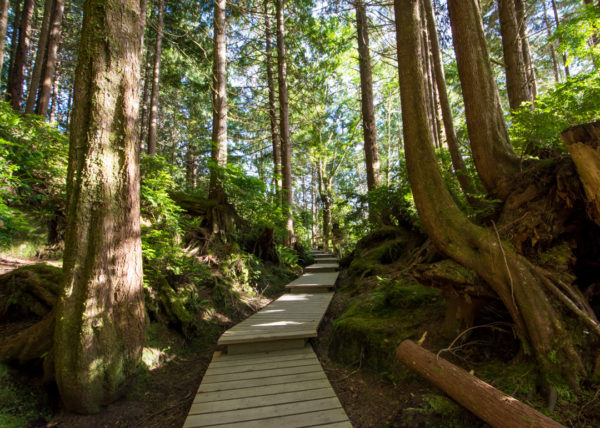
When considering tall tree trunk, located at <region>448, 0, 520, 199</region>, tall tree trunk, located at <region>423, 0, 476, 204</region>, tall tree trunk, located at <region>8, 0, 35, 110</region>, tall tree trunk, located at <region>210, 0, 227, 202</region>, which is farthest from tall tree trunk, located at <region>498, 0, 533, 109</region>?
tall tree trunk, located at <region>8, 0, 35, 110</region>

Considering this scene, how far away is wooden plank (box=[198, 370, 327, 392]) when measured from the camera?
10.6 feet

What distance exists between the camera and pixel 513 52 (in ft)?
21.2

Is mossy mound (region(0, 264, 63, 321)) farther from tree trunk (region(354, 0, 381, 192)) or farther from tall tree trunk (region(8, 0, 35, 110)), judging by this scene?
tree trunk (region(354, 0, 381, 192))

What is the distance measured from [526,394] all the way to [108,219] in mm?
4445

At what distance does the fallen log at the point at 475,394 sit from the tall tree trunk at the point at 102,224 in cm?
326

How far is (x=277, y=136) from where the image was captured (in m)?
15.4

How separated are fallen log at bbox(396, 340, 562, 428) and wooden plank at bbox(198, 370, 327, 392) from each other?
1.15 m

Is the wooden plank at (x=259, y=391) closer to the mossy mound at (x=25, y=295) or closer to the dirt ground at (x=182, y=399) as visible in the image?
the dirt ground at (x=182, y=399)

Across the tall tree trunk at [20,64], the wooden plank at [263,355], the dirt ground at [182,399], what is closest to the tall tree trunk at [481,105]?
the dirt ground at [182,399]

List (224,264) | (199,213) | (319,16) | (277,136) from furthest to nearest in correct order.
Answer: (277,136) → (319,16) → (199,213) → (224,264)

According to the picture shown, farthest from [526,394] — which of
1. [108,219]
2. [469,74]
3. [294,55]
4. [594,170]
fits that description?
[294,55]

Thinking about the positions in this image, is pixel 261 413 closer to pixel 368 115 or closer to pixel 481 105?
pixel 481 105

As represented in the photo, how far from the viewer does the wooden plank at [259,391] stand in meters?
3.00

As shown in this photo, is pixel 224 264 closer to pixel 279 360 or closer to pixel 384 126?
pixel 279 360
